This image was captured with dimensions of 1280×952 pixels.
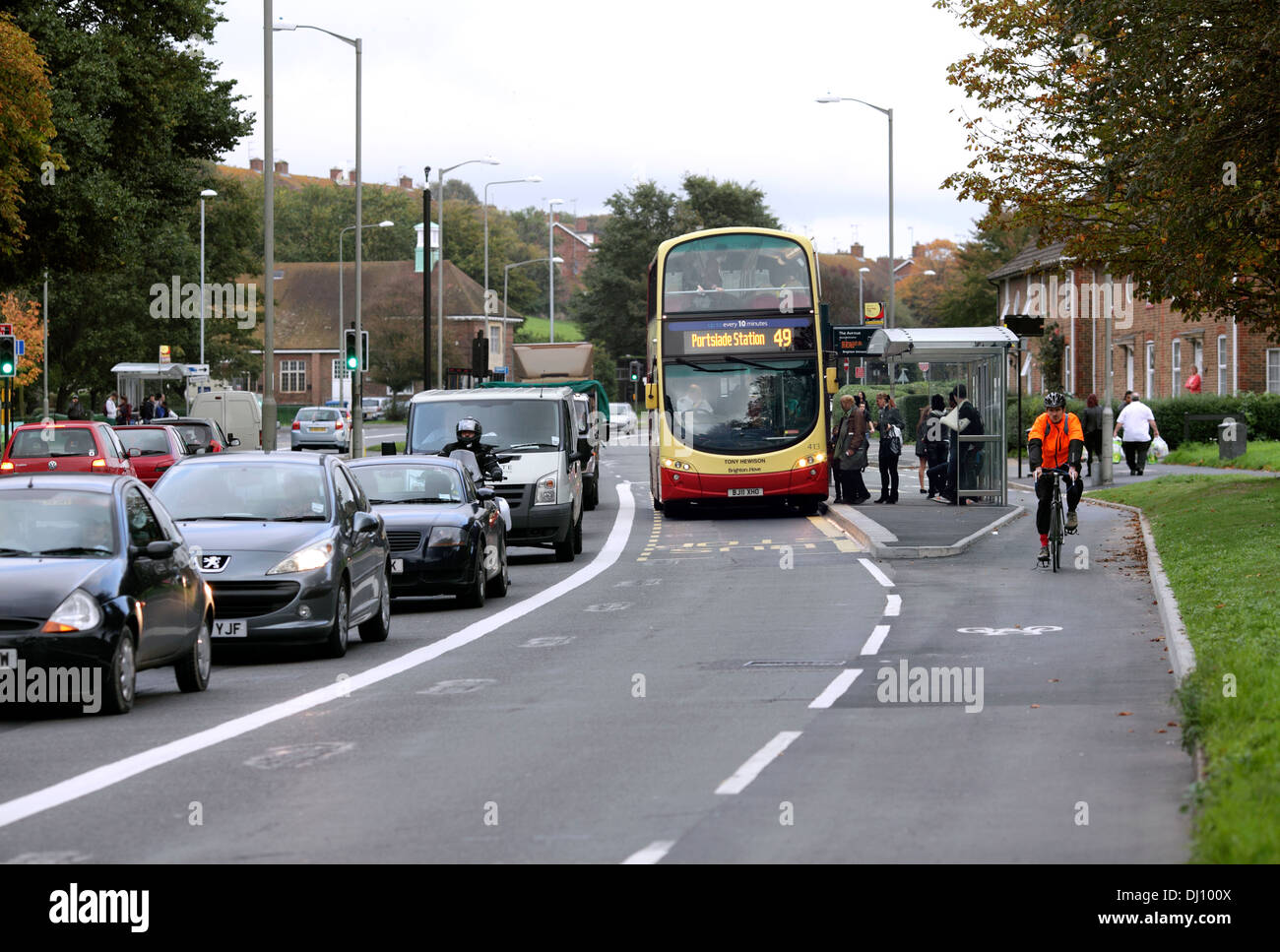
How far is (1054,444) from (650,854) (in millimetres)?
15348

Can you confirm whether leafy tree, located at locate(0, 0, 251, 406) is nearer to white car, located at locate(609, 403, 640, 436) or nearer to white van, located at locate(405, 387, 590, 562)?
white van, located at locate(405, 387, 590, 562)

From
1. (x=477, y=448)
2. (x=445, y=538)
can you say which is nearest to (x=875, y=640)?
(x=445, y=538)

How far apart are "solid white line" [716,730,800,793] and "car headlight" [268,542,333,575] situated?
5.29 m

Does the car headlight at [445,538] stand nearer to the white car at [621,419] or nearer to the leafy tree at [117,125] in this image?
the leafy tree at [117,125]

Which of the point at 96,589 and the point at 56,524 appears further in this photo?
the point at 56,524

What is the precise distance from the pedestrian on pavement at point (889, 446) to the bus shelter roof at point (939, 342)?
1356 millimetres

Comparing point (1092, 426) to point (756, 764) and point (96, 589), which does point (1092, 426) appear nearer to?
point (96, 589)

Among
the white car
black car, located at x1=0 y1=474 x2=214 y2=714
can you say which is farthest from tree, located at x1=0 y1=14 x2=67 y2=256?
the white car

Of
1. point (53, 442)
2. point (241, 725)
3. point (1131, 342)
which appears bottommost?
point (241, 725)

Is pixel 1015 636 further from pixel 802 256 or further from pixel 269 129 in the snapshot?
pixel 269 129

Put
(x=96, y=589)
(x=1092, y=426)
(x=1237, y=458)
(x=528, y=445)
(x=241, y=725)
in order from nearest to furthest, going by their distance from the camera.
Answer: (x=241, y=725) → (x=96, y=589) → (x=528, y=445) → (x=1092, y=426) → (x=1237, y=458)

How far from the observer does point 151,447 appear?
117ft

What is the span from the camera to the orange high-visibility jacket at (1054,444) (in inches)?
851
